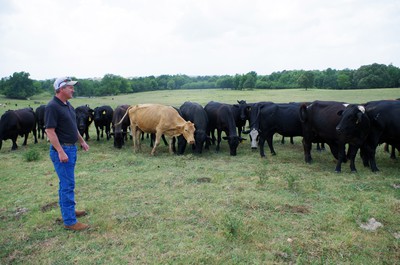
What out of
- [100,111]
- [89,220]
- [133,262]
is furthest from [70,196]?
[100,111]

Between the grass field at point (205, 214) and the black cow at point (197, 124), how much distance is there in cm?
178

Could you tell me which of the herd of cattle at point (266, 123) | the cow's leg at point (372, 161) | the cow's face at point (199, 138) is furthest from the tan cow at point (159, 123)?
the cow's leg at point (372, 161)

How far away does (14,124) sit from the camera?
43.0ft

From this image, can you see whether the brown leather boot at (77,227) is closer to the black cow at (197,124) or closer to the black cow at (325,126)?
the black cow at (197,124)

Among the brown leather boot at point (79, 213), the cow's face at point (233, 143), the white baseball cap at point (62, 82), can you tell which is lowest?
the brown leather boot at point (79, 213)

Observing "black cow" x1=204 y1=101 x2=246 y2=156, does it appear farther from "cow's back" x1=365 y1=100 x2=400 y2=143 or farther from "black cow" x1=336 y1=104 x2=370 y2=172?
"cow's back" x1=365 y1=100 x2=400 y2=143

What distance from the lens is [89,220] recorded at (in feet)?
18.9

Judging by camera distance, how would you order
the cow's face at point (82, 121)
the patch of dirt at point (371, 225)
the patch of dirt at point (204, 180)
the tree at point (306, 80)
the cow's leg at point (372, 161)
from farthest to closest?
the tree at point (306, 80) < the cow's face at point (82, 121) < the cow's leg at point (372, 161) < the patch of dirt at point (204, 180) < the patch of dirt at point (371, 225)

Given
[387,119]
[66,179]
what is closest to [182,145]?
[387,119]

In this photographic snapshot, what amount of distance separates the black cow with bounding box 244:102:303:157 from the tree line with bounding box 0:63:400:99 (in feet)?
211

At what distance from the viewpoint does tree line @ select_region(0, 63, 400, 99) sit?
65.6m

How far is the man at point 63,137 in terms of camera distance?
4.79 m

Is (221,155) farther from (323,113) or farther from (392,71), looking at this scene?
(392,71)

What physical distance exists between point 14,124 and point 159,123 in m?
6.42
